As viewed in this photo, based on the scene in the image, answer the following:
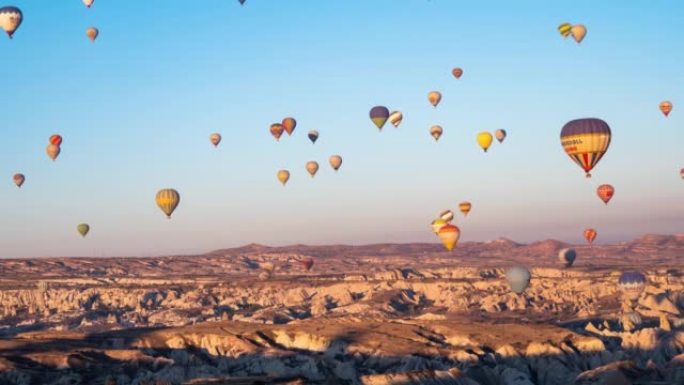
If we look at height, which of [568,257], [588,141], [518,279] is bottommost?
[518,279]

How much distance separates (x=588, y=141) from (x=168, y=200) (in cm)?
4516

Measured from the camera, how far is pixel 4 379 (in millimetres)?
72000

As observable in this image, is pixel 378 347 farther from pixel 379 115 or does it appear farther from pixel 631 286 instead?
pixel 631 286

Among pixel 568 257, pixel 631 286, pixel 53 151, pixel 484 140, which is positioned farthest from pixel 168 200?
pixel 568 257

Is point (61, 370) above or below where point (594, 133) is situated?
below

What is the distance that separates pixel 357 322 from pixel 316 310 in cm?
4190

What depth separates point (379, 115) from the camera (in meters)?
115

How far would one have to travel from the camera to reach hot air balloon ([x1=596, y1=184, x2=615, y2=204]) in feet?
365

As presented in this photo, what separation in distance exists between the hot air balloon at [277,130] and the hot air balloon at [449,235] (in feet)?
72.7

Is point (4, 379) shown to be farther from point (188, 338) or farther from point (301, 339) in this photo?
point (301, 339)

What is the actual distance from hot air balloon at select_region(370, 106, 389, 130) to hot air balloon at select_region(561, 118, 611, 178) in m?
35.7

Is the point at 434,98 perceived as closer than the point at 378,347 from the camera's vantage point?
No

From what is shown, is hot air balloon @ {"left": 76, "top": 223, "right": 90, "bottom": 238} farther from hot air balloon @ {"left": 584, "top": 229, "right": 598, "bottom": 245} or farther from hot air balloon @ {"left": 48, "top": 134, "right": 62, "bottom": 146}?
hot air balloon @ {"left": 584, "top": 229, "right": 598, "bottom": 245}

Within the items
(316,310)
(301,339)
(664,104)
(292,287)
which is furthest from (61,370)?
(292,287)
